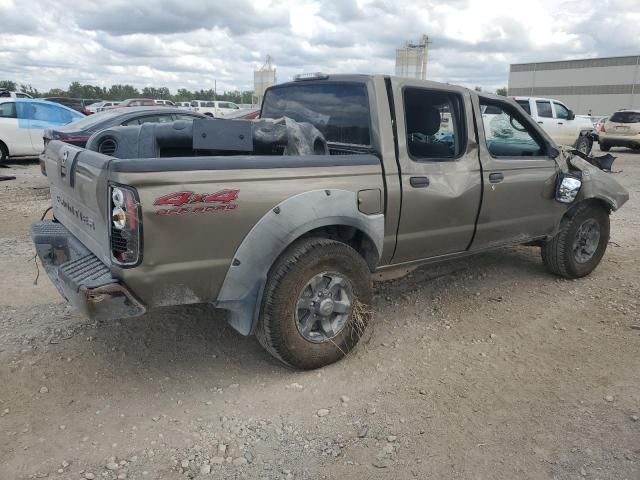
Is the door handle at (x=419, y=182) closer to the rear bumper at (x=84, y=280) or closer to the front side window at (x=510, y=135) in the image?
the front side window at (x=510, y=135)

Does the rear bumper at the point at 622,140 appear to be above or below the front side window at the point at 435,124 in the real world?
below

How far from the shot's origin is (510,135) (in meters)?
4.73

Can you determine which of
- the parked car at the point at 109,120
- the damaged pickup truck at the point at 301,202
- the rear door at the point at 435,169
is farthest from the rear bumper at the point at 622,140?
the rear door at the point at 435,169

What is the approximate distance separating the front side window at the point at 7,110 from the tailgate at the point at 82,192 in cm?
1019

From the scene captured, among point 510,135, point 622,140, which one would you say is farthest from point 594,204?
point 622,140

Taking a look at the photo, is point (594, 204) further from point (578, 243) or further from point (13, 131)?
point (13, 131)

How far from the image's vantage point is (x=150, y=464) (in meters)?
2.61

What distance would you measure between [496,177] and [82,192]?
9.86ft

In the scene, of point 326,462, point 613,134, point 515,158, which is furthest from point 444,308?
point 613,134

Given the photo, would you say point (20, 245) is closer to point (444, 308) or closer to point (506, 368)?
point (444, 308)

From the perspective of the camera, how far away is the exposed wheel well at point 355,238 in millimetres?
3518

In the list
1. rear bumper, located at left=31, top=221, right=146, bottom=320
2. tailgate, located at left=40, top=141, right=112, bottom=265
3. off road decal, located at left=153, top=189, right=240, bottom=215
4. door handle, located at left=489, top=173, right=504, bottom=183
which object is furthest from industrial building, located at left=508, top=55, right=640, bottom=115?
rear bumper, located at left=31, top=221, right=146, bottom=320

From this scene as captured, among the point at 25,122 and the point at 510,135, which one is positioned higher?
the point at 510,135

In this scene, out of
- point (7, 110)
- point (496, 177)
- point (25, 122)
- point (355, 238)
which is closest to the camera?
point (355, 238)
